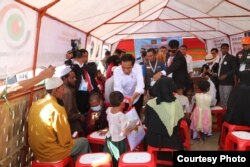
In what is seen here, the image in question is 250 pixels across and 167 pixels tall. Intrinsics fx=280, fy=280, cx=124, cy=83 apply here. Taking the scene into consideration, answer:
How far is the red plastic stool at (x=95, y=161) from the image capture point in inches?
107

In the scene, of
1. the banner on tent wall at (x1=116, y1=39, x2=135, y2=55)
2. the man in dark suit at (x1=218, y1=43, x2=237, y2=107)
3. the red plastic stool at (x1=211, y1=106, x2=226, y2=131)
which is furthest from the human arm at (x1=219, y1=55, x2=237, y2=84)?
the banner on tent wall at (x1=116, y1=39, x2=135, y2=55)

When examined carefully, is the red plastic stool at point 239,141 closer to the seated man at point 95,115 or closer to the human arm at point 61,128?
the seated man at point 95,115

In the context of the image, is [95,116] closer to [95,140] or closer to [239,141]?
[95,140]

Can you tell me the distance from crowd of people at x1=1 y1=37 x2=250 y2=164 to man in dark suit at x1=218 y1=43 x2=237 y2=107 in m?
0.03

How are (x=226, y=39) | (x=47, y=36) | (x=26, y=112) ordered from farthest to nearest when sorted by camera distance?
1. (x=226, y=39)
2. (x=47, y=36)
3. (x=26, y=112)

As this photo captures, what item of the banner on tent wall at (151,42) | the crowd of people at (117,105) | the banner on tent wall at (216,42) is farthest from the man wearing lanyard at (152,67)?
the banner on tent wall at (151,42)

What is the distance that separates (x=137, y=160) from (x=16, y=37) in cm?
→ 193

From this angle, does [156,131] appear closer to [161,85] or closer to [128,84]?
[161,85]

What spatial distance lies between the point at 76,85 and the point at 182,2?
172 inches

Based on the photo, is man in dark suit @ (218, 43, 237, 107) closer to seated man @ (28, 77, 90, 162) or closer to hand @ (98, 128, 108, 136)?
hand @ (98, 128, 108, 136)

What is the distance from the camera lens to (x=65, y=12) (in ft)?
14.8

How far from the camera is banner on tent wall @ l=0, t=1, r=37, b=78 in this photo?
291 centimetres

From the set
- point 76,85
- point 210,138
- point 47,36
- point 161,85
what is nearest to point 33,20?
point 47,36

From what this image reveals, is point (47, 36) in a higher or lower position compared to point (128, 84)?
higher
